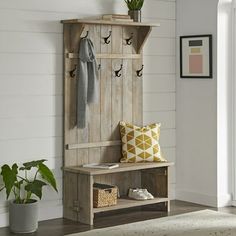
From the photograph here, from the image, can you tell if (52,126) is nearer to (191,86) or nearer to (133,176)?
(133,176)

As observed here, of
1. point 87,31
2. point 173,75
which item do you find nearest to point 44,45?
point 87,31

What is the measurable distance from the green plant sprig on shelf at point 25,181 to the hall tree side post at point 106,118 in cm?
33

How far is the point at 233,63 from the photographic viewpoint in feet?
21.6

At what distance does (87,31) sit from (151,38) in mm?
837

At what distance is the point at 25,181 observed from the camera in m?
5.75

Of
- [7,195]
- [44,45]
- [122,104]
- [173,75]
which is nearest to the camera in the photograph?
[7,195]

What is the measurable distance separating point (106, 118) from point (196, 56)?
1151mm

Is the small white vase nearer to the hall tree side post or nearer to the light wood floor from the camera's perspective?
the hall tree side post

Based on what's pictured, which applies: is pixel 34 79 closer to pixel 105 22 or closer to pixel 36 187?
pixel 105 22

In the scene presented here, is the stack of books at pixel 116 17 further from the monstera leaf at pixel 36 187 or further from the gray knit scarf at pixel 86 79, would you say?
the monstera leaf at pixel 36 187

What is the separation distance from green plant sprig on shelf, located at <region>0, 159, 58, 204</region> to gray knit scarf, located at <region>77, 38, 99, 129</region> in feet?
2.11

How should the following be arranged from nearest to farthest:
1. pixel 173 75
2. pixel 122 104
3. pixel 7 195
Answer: pixel 7 195, pixel 122 104, pixel 173 75

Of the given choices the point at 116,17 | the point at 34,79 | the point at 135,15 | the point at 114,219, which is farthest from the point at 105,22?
the point at 114,219

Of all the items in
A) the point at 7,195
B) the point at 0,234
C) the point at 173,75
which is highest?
the point at 173,75
